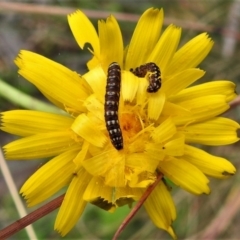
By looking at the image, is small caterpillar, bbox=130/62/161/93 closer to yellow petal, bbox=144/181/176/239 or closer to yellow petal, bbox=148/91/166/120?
yellow petal, bbox=148/91/166/120

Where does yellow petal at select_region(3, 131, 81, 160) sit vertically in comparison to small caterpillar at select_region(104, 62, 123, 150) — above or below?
below

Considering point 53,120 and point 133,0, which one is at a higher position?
point 133,0

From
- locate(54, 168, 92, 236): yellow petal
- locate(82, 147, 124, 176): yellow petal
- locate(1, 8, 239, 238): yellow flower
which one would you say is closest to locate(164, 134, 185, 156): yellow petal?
locate(1, 8, 239, 238): yellow flower

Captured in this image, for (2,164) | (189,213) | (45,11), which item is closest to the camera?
(2,164)

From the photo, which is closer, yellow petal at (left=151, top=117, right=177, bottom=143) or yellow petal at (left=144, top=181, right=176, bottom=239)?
yellow petal at (left=151, top=117, right=177, bottom=143)

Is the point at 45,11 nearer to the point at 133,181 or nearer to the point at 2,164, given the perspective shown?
the point at 2,164

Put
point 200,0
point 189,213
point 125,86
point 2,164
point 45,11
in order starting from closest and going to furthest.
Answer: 1. point 125,86
2. point 2,164
3. point 45,11
4. point 189,213
5. point 200,0

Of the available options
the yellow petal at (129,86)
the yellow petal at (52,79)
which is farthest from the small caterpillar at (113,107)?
the yellow petal at (52,79)

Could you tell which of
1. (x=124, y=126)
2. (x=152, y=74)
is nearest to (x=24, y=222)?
(x=124, y=126)

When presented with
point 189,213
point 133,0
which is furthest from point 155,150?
point 133,0

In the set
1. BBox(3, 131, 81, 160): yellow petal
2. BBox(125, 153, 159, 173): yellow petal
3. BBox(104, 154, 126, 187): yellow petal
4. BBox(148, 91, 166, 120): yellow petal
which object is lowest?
BBox(104, 154, 126, 187): yellow petal
